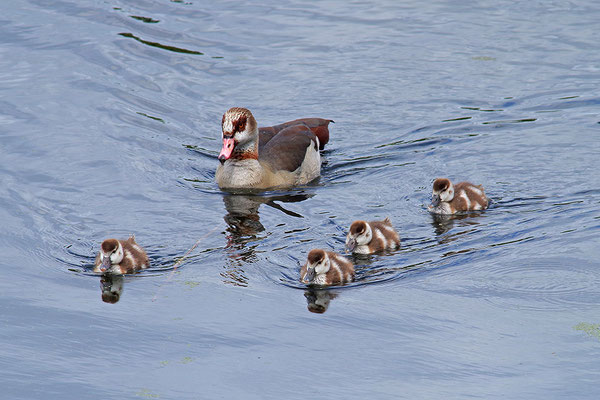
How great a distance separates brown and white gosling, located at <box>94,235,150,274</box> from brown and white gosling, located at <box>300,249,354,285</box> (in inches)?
54.8

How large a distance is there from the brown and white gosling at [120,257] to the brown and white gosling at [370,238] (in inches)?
70.7

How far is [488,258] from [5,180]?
5.16 m

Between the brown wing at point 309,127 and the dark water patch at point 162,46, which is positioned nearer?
the brown wing at point 309,127

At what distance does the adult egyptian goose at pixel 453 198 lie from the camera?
968cm

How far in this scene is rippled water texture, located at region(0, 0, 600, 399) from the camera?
6723mm

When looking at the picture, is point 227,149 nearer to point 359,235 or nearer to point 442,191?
point 442,191

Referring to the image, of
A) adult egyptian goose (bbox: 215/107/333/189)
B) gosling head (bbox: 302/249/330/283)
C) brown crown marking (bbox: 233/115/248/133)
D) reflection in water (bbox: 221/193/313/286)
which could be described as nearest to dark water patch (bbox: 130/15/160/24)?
adult egyptian goose (bbox: 215/107/333/189)

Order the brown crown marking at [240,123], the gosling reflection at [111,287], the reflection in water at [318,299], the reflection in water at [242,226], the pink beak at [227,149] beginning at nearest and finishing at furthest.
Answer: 1. the reflection in water at [318,299]
2. the gosling reflection at [111,287]
3. the reflection in water at [242,226]
4. the pink beak at [227,149]
5. the brown crown marking at [240,123]

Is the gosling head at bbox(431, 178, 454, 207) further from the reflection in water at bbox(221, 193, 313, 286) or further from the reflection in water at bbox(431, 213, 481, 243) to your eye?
the reflection in water at bbox(221, 193, 313, 286)

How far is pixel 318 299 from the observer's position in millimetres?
7883

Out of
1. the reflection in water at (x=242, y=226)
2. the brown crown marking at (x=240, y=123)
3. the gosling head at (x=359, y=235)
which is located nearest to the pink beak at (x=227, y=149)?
the brown crown marking at (x=240, y=123)

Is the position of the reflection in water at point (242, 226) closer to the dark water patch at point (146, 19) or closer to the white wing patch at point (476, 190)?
the white wing patch at point (476, 190)

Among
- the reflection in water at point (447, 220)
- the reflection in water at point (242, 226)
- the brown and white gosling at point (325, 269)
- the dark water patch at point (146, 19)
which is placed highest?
the dark water patch at point (146, 19)

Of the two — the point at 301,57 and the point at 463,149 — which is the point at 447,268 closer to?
the point at 463,149
